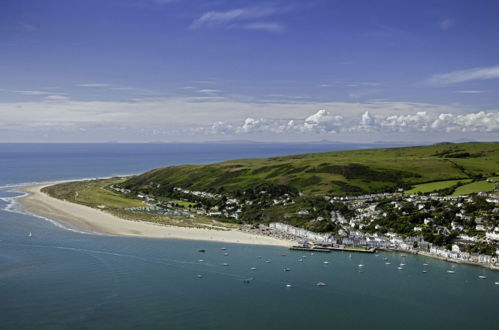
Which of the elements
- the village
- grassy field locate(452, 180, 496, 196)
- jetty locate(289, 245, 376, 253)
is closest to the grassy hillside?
the village


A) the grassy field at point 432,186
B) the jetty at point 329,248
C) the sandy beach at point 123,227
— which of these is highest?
the grassy field at point 432,186

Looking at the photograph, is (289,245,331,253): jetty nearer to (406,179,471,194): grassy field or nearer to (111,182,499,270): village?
(111,182,499,270): village

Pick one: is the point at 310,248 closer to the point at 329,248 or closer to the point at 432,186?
the point at 329,248

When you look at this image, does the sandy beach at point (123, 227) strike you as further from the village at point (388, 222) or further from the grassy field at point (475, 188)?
the grassy field at point (475, 188)

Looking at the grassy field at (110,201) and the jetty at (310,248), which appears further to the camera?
the grassy field at (110,201)

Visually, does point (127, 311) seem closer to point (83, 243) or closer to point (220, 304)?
point (220, 304)

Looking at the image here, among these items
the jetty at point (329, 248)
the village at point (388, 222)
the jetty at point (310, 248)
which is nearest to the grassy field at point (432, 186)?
the village at point (388, 222)

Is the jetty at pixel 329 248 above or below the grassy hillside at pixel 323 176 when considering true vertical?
below
